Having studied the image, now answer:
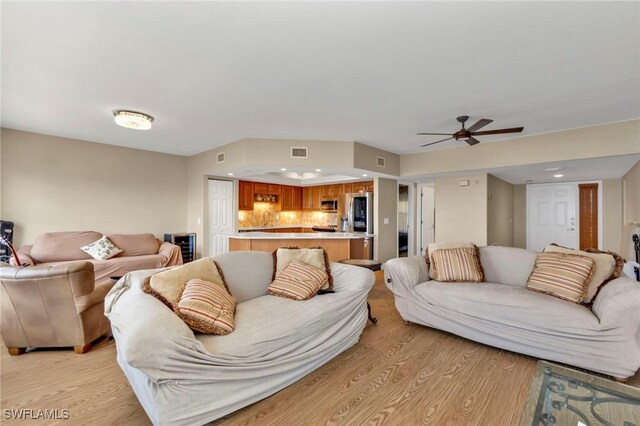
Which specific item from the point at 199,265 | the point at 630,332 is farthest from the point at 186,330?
the point at 630,332

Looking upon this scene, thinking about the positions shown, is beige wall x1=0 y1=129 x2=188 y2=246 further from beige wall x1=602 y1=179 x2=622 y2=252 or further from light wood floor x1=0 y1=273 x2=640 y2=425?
beige wall x1=602 y1=179 x2=622 y2=252

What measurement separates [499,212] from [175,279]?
6645mm

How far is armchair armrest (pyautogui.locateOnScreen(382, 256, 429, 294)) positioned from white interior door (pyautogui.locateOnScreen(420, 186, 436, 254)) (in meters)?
3.97

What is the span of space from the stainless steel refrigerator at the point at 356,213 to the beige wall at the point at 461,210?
1.44m

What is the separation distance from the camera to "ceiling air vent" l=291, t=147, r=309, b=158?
4.89m

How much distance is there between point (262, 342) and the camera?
6.30ft

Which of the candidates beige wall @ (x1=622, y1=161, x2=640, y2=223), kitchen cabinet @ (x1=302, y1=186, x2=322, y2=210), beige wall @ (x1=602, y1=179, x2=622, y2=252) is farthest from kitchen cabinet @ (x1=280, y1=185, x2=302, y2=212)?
beige wall @ (x1=602, y1=179, x2=622, y2=252)

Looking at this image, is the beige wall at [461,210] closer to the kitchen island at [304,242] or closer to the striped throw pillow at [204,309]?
the kitchen island at [304,242]

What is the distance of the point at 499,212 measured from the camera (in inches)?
255

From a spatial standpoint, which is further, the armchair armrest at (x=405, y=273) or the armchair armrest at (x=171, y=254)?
the armchair armrest at (x=171, y=254)

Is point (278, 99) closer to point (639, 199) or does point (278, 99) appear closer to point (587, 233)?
point (639, 199)

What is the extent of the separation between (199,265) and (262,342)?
90cm

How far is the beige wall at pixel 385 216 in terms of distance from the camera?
239 inches

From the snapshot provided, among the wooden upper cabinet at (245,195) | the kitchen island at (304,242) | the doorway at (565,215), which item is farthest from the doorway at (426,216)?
the wooden upper cabinet at (245,195)
